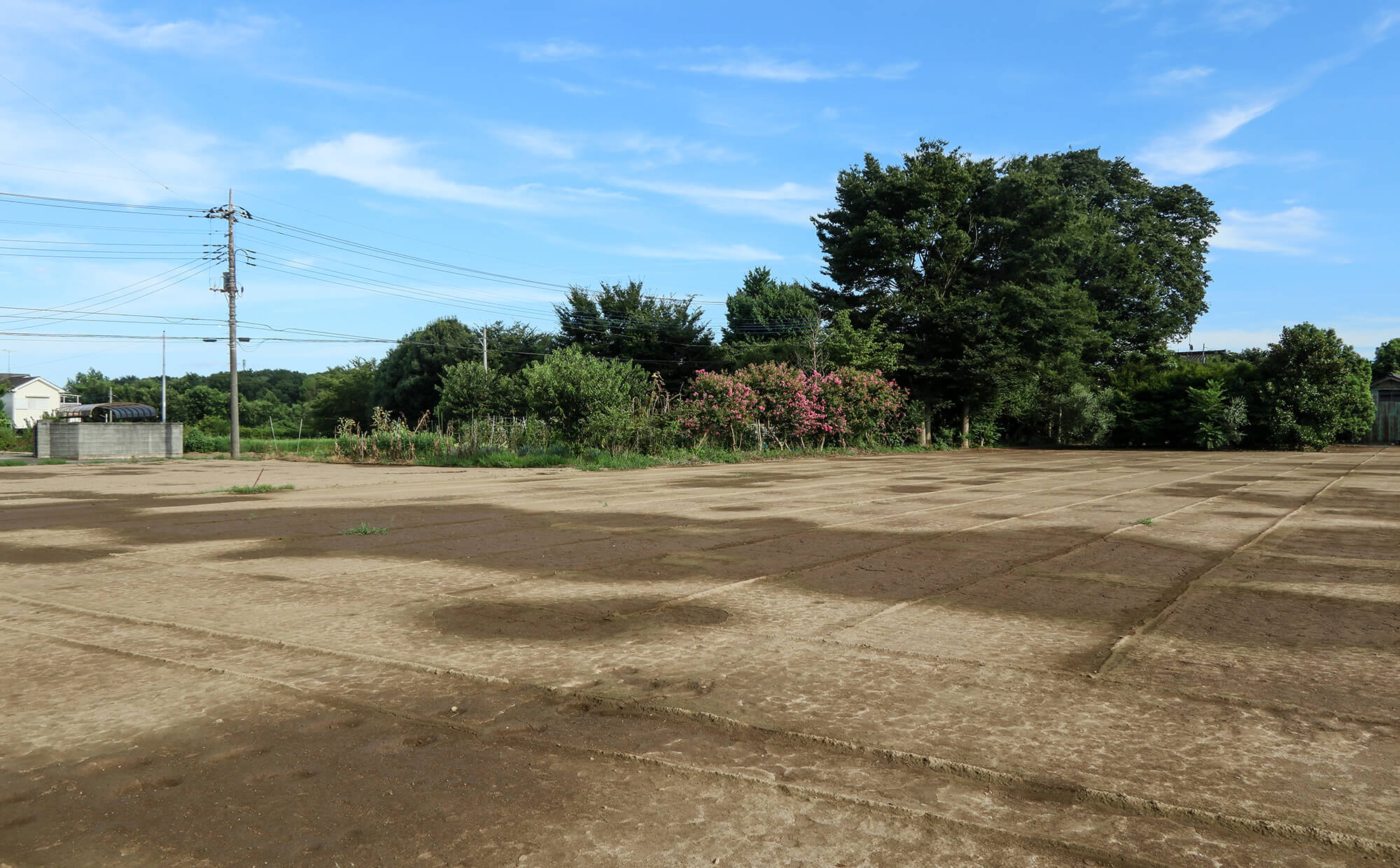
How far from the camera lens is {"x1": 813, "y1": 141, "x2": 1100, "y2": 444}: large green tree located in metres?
32.3

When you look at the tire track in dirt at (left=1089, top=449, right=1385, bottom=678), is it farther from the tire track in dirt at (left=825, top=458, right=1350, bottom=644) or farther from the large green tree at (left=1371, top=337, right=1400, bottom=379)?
the large green tree at (left=1371, top=337, right=1400, bottom=379)

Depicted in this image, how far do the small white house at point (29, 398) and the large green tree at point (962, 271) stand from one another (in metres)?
82.1

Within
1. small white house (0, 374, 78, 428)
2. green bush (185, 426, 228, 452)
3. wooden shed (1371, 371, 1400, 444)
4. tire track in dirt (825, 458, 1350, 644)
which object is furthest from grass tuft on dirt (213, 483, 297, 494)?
small white house (0, 374, 78, 428)

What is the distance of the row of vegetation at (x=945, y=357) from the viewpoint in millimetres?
25469

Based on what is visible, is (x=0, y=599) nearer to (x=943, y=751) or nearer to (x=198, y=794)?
(x=198, y=794)

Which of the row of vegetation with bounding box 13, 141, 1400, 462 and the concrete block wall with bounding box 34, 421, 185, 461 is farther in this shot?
the concrete block wall with bounding box 34, 421, 185, 461

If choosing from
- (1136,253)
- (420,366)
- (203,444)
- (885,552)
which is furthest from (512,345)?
(885,552)

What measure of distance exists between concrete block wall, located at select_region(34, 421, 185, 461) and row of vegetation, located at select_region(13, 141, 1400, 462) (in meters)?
5.00

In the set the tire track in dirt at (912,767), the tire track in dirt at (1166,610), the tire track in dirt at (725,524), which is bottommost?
the tire track in dirt at (912,767)

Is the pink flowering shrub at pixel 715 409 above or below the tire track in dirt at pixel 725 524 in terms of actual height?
above

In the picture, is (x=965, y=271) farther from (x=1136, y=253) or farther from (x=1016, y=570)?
(x=1016, y=570)

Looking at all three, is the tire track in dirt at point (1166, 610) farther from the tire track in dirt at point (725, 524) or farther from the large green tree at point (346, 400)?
the large green tree at point (346, 400)

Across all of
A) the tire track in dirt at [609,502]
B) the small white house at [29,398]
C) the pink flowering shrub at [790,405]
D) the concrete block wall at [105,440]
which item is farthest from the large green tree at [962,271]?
the small white house at [29,398]

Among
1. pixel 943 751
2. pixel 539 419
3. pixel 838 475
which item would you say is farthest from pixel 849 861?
pixel 539 419
